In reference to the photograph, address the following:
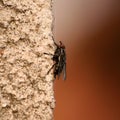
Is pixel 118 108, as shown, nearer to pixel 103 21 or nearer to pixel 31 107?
pixel 103 21

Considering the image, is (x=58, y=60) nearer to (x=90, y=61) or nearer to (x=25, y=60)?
(x=25, y=60)

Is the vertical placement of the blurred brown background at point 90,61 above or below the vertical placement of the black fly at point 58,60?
below

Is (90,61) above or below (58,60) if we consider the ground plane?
below

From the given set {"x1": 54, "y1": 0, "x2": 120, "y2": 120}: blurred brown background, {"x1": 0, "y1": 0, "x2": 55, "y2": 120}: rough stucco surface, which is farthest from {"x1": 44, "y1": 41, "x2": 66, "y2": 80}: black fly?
{"x1": 54, "y1": 0, "x2": 120, "y2": 120}: blurred brown background

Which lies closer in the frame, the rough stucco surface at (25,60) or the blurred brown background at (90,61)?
the rough stucco surface at (25,60)

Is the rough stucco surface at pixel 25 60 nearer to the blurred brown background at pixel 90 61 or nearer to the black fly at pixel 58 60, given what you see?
the black fly at pixel 58 60

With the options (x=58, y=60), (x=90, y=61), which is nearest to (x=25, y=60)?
(x=58, y=60)

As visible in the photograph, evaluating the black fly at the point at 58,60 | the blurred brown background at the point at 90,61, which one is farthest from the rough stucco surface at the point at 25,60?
the blurred brown background at the point at 90,61
